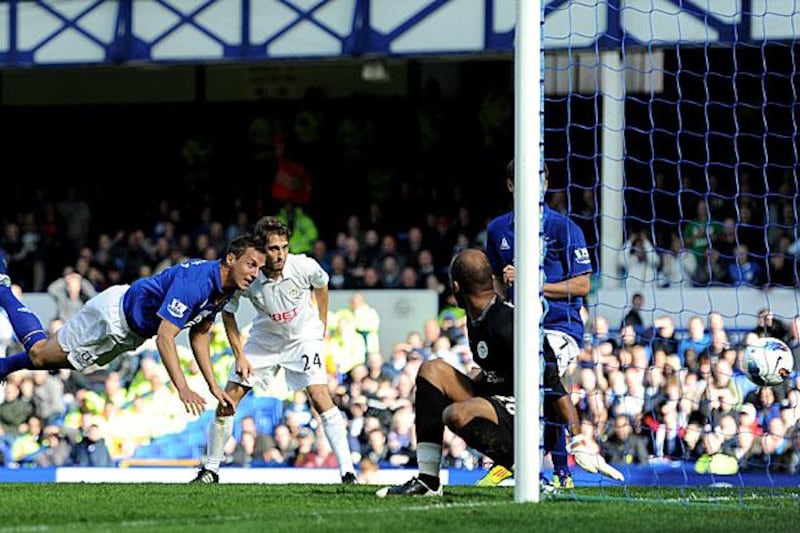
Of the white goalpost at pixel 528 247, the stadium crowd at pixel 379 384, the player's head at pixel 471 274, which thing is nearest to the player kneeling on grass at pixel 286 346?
the stadium crowd at pixel 379 384

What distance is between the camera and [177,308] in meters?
10.9

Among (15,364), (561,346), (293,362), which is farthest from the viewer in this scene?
(293,362)

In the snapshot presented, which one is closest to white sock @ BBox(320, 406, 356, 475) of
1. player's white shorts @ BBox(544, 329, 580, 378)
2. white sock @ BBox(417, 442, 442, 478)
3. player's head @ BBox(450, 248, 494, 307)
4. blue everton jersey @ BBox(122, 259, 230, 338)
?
blue everton jersey @ BBox(122, 259, 230, 338)

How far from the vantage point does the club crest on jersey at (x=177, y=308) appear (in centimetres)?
1091

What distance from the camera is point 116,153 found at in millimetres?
27750

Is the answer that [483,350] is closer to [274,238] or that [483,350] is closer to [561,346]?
[561,346]

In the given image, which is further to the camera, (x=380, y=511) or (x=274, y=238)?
(x=274, y=238)

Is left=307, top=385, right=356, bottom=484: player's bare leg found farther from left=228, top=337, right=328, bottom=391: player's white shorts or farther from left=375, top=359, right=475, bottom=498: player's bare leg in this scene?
left=375, top=359, right=475, bottom=498: player's bare leg

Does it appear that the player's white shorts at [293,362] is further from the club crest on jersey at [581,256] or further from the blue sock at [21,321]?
the club crest on jersey at [581,256]

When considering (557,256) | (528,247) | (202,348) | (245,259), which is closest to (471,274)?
(528,247)

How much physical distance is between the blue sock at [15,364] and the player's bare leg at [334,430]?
81.9 inches

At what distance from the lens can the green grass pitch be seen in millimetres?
7688

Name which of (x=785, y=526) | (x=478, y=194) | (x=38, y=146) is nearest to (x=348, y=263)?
(x=478, y=194)

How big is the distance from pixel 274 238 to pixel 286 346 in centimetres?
139
